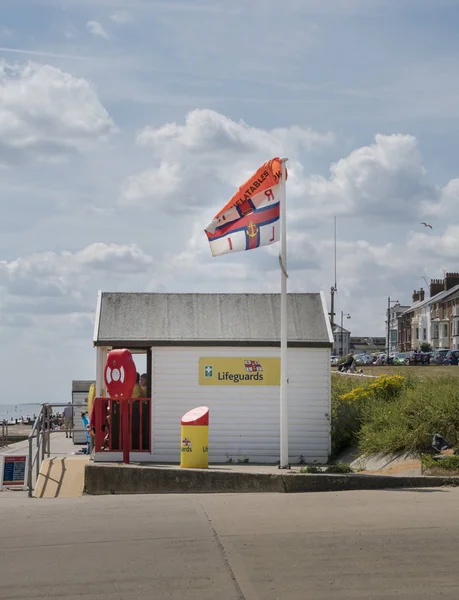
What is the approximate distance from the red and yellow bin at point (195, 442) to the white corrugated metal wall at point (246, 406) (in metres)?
3.21

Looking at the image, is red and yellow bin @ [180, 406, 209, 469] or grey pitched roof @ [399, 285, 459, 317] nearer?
red and yellow bin @ [180, 406, 209, 469]

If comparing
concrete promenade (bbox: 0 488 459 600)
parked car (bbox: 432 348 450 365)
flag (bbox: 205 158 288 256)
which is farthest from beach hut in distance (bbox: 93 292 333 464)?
parked car (bbox: 432 348 450 365)

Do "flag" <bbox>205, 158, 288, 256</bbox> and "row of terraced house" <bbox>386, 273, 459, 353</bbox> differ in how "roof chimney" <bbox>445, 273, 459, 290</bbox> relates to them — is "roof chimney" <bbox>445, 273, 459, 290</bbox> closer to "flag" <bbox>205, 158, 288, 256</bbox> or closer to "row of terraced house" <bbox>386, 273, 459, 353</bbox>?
"row of terraced house" <bbox>386, 273, 459, 353</bbox>

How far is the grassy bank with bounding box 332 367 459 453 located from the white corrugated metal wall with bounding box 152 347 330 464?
2.19 feet

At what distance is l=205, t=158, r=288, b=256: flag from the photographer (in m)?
15.5

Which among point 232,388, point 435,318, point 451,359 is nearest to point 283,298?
point 232,388

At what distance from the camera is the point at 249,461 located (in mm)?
18719

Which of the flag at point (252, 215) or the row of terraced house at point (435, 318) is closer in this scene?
the flag at point (252, 215)

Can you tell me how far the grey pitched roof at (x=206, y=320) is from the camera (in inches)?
746

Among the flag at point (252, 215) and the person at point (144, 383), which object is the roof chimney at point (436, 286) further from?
the flag at point (252, 215)

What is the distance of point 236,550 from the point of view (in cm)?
812

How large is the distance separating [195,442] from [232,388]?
3.63m

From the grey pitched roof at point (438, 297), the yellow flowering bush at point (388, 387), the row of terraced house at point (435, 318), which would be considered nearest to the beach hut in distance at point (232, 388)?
the yellow flowering bush at point (388, 387)

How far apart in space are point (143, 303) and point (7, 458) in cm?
438
